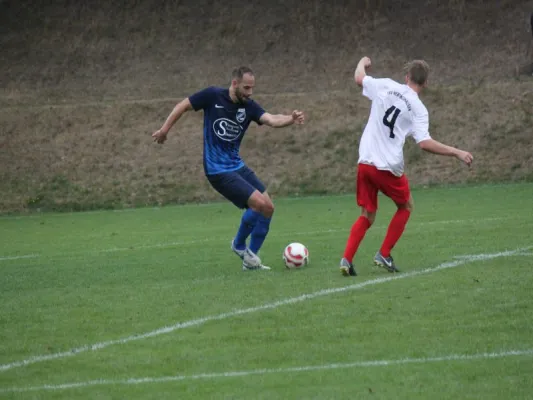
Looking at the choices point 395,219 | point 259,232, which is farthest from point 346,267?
point 259,232

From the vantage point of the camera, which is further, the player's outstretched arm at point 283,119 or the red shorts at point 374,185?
the player's outstretched arm at point 283,119

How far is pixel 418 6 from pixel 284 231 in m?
20.5

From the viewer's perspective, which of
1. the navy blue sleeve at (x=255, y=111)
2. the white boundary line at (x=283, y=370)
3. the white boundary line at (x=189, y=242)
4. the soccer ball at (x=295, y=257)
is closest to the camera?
the white boundary line at (x=283, y=370)

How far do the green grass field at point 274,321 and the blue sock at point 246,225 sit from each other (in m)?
0.33

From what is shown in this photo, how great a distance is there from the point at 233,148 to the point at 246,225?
861 millimetres

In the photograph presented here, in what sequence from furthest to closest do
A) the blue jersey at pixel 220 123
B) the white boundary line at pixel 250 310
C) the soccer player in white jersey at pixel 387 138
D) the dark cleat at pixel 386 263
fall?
the blue jersey at pixel 220 123
the dark cleat at pixel 386 263
the soccer player in white jersey at pixel 387 138
the white boundary line at pixel 250 310

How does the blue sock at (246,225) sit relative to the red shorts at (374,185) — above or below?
below

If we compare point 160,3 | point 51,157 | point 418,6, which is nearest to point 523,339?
point 51,157

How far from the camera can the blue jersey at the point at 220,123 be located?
11930mm

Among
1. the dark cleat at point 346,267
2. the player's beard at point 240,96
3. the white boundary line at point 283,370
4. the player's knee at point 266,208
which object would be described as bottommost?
the player's knee at point 266,208

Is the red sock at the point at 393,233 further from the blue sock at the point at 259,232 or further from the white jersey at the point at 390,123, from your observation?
the blue sock at the point at 259,232

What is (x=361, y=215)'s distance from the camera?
10.8 metres

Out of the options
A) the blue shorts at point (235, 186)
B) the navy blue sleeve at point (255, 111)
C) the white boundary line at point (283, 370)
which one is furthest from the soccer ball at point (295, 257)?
the white boundary line at point (283, 370)

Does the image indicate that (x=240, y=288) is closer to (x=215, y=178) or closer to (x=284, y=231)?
(x=215, y=178)
